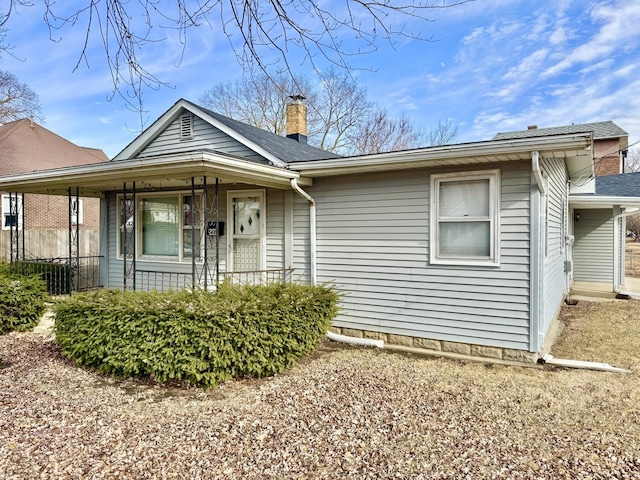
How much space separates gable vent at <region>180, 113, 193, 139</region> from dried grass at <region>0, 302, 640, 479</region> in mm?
4986

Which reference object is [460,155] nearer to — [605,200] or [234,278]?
[234,278]

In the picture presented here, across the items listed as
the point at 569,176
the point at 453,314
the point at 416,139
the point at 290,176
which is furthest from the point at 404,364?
the point at 416,139

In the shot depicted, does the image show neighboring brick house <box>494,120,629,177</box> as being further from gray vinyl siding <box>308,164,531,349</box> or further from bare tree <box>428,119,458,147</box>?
gray vinyl siding <box>308,164,531,349</box>

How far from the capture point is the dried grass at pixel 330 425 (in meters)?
2.94

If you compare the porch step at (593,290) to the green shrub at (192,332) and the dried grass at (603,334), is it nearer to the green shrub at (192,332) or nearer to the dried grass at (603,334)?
the dried grass at (603,334)

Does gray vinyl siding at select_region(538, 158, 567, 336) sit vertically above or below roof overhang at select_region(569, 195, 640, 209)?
below

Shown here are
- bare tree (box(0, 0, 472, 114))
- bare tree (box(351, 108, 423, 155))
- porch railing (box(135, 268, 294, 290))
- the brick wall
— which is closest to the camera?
bare tree (box(0, 0, 472, 114))

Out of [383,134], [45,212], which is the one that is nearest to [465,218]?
[45,212]

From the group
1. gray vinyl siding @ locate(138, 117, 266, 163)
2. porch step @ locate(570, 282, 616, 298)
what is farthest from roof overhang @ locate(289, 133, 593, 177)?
porch step @ locate(570, 282, 616, 298)

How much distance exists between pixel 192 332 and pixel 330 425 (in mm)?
1753

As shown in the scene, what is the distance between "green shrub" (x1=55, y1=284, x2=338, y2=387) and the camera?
172 inches

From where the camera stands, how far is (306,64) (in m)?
3.33

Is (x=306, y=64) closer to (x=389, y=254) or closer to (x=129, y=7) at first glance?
(x=129, y=7)

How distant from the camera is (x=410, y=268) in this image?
611cm
